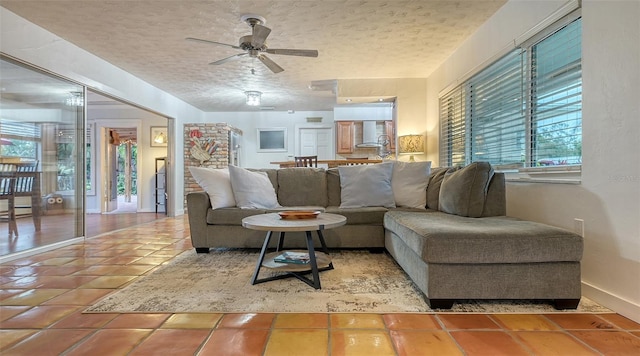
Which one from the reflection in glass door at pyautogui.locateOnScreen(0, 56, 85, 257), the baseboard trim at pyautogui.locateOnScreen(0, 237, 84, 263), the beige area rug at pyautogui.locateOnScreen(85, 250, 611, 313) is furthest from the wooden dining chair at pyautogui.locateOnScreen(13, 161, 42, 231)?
the beige area rug at pyautogui.locateOnScreen(85, 250, 611, 313)

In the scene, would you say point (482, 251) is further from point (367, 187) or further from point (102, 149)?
point (102, 149)

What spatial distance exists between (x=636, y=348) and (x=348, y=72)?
4300 millimetres

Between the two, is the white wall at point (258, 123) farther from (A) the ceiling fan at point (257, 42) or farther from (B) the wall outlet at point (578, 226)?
(B) the wall outlet at point (578, 226)

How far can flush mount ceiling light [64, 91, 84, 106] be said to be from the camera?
3658mm

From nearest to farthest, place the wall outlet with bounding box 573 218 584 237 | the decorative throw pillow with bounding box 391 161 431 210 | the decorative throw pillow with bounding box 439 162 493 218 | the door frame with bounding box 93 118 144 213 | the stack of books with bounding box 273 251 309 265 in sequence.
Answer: the wall outlet with bounding box 573 218 584 237, the stack of books with bounding box 273 251 309 265, the decorative throw pillow with bounding box 439 162 493 218, the decorative throw pillow with bounding box 391 161 431 210, the door frame with bounding box 93 118 144 213

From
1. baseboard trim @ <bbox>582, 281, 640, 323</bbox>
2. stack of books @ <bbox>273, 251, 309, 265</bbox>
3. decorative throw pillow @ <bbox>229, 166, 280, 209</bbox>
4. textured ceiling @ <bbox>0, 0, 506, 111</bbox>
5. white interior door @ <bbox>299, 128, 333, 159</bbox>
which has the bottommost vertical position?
baseboard trim @ <bbox>582, 281, 640, 323</bbox>

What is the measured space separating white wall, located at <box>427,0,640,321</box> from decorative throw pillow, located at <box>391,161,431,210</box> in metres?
1.18

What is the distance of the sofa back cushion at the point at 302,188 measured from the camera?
137 inches

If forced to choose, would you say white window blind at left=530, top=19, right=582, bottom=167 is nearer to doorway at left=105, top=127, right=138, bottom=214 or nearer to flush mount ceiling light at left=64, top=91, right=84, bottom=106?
flush mount ceiling light at left=64, top=91, right=84, bottom=106

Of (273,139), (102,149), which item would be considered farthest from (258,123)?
(102,149)

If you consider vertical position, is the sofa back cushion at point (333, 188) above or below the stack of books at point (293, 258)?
above

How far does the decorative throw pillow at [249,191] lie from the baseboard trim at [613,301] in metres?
2.59

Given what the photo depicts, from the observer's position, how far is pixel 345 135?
739cm

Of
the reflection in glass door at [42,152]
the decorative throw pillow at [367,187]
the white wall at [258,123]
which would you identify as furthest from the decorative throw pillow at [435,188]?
the white wall at [258,123]
